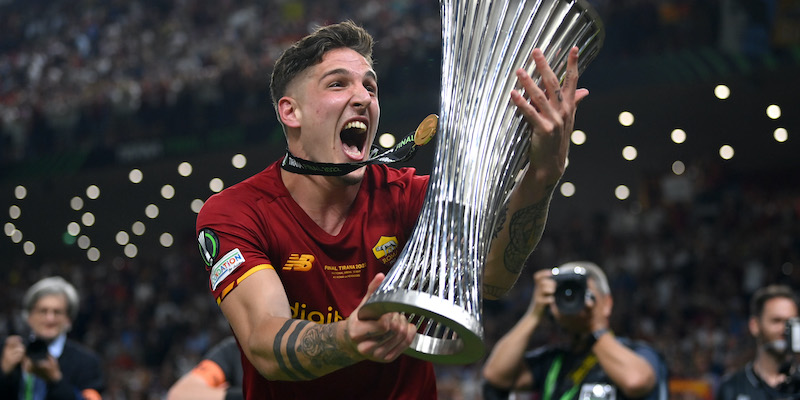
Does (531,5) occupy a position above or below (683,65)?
below

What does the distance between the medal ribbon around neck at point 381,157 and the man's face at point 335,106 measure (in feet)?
0.14

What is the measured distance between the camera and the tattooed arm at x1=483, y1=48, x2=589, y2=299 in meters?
2.44

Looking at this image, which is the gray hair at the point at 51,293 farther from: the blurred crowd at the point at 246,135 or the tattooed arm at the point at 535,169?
the blurred crowd at the point at 246,135

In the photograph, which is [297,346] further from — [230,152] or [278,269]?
[230,152]

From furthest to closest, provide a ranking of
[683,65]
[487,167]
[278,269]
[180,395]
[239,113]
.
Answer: [239,113]
[683,65]
[180,395]
[278,269]
[487,167]

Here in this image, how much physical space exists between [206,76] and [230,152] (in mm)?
1568

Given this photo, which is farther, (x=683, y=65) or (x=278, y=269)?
(x=683, y=65)

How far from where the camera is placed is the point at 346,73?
8.98 ft

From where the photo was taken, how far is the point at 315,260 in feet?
8.80

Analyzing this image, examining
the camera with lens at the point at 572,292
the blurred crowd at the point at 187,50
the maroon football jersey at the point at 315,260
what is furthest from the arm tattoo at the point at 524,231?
the blurred crowd at the point at 187,50

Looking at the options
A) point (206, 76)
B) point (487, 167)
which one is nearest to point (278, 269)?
point (487, 167)

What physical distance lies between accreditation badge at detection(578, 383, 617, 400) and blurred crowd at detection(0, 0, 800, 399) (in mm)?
5883

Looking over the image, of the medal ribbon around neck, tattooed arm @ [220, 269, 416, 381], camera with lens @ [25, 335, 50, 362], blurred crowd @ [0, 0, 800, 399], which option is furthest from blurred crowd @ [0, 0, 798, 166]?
tattooed arm @ [220, 269, 416, 381]

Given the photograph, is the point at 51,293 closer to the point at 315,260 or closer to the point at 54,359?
the point at 54,359
